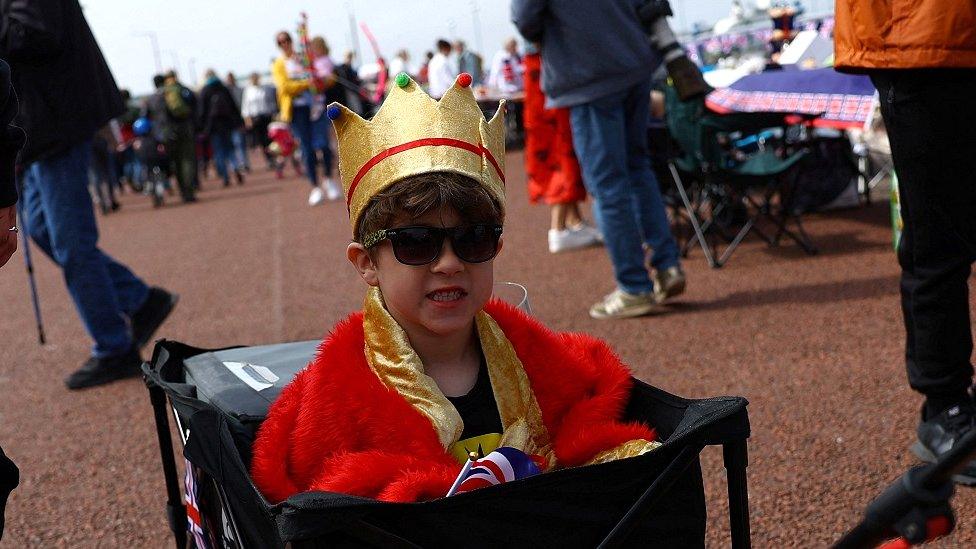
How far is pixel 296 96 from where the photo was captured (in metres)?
12.1

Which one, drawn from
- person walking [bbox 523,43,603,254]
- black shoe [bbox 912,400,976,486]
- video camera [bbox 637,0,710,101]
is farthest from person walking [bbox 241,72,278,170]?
black shoe [bbox 912,400,976,486]

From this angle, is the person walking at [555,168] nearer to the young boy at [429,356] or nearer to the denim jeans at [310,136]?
the young boy at [429,356]

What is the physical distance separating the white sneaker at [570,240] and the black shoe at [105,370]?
3307 millimetres

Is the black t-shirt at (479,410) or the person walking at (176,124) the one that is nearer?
the black t-shirt at (479,410)

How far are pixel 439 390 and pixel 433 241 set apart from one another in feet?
0.97

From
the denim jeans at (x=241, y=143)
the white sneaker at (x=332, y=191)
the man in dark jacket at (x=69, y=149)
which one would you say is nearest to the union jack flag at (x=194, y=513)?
the man in dark jacket at (x=69, y=149)

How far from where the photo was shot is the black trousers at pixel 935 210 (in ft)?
9.39

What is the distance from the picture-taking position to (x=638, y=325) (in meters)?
5.23

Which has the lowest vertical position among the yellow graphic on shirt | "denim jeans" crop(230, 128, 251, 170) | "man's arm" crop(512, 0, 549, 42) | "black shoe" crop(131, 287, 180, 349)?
"denim jeans" crop(230, 128, 251, 170)

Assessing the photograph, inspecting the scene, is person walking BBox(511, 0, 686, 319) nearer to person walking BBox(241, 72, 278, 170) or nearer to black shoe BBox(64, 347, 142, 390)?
black shoe BBox(64, 347, 142, 390)

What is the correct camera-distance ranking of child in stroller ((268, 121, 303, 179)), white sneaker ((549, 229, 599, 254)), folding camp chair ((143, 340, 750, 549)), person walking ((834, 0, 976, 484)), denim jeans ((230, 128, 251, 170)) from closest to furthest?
1. folding camp chair ((143, 340, 750, 549))
2. person walking ((834, 0, 976, 484))
3. white sneaker ((549, 229, 599, 254))
4. child in stroller ((268, 121, 303, 179))
5. denim jeans ((230, 128, 251, 170))

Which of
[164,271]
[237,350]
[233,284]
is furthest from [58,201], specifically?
[164,271]

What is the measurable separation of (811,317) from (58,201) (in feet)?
11.3

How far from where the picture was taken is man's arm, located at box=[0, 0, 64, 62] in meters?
4.26
